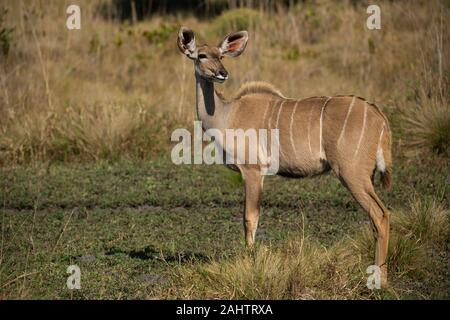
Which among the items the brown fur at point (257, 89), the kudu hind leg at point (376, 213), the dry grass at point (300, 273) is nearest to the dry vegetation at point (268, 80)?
the dry grass at point (300, 273)

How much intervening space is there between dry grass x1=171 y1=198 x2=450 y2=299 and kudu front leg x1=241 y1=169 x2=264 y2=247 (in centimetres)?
25

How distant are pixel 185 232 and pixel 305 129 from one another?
156 cm

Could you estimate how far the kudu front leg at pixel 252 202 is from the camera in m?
5.47

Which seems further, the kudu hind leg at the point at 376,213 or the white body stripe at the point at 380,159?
the white body stripe at the point at 380,159

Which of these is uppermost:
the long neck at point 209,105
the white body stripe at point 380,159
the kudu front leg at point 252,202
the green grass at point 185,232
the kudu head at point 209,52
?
the kudu head at point 209,52

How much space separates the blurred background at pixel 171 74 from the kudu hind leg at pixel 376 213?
3567 mm

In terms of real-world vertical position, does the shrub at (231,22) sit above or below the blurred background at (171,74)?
above

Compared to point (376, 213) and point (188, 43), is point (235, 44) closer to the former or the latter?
point (188, 43)

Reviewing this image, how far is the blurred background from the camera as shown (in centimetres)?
902

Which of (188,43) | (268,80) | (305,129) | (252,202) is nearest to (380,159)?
(305,129)

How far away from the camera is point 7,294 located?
4562 millimetres

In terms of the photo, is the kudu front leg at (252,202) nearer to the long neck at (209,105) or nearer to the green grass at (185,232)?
the green grass at (185,232)

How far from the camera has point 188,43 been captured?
18.9ft
